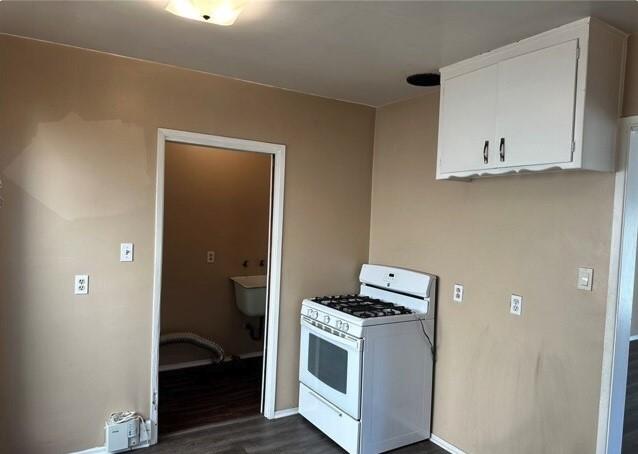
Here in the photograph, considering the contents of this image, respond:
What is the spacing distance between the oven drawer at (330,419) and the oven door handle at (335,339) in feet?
1.44

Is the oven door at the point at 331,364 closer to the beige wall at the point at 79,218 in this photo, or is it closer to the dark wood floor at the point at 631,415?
the beige wall at the point at 79,218

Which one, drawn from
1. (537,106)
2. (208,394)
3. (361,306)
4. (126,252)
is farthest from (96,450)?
(537,106)

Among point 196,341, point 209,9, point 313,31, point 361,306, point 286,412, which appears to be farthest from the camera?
point 196,341

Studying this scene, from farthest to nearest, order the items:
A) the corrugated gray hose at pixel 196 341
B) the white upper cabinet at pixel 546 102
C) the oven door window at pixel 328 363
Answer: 1. the corrugated gray hose at pixel 196 341
2. the oven door window at pixel 328 363
3. the white upper cabinet at pixel 546 102

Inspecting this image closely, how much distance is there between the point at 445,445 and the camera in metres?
3.00

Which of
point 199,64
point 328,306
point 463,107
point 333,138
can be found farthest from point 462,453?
point 199,64

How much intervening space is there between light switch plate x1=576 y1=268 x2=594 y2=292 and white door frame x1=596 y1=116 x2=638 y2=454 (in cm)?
9

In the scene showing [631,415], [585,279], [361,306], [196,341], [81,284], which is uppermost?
[585,279]

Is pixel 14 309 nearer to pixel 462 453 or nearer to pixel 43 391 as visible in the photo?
pixel 43 391

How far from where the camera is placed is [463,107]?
8.25 ft

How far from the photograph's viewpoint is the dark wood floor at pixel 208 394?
10.8 feet

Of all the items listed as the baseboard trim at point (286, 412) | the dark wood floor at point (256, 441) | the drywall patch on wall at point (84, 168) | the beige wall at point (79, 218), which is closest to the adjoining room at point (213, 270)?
the baseboard trim at point (286, 412)

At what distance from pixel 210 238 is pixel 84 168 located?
1855mm

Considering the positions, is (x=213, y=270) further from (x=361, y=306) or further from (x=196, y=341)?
(x=361, y=306)
